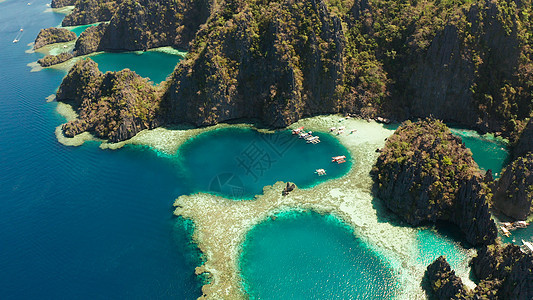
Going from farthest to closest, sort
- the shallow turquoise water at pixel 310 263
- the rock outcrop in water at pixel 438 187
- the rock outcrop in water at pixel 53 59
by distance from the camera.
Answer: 1. the rock outcrop in water at pixel 53 59
2. the rock outcrop in water at pixel 438 187
3. the shallow turquoise water at pixel 310 263

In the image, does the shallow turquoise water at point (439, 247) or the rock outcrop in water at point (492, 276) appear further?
the shallow turquoise water at point (439, 247)

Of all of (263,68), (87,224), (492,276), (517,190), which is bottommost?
(87,224)

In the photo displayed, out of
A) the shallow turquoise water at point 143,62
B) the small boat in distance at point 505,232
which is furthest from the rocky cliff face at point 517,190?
the shallow turquoise water at point 143,62

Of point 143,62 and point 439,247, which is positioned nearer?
point 439,247

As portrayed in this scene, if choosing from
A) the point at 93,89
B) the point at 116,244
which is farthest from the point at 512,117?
the point at 93,89

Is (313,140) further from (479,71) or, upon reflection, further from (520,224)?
(479,71)

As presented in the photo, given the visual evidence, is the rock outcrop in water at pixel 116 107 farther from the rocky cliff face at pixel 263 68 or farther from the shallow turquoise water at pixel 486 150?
the shallow turquoise water at pixel 486 150

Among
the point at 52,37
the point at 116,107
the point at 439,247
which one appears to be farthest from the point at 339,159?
the point at 52,37

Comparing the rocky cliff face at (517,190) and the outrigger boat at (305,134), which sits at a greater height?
the rocky cliff face at (517,190)

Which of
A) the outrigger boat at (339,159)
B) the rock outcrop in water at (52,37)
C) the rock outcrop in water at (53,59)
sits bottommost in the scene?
the rock outcrop in water at (53,59)
